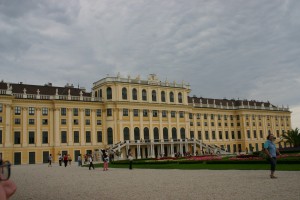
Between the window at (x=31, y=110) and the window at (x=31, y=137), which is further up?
the window at (x=31, y=110)

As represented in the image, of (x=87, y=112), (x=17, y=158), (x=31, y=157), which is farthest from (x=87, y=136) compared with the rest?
(x=17, y=158)

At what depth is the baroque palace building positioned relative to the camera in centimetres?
5831

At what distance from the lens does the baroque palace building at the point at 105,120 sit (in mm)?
58312

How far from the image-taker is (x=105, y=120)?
66875 millimetres

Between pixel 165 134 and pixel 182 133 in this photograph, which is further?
pixel 182 133

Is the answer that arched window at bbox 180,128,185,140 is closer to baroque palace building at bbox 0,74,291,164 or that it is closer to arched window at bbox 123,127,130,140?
baroque palace building at bbox 0,74,291,164

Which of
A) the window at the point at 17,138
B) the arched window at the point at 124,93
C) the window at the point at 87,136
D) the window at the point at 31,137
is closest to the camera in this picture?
the window at the point at 17,138

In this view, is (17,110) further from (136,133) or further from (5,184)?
(5,184)

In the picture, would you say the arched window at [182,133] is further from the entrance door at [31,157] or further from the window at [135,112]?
the entrance door at [31,157]

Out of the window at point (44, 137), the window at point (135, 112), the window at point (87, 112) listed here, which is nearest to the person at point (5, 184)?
the window at point (44, 137)

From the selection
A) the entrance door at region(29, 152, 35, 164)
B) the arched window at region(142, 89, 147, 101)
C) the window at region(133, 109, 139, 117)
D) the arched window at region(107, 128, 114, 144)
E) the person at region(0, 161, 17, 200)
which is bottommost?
the entrance door at region(29, 152, 35, 164)

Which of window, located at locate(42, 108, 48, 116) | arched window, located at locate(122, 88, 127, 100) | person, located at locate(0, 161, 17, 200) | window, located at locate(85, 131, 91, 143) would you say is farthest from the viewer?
arched window, located at locate(122, 88, 127, 100)

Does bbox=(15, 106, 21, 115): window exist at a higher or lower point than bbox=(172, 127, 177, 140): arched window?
higher

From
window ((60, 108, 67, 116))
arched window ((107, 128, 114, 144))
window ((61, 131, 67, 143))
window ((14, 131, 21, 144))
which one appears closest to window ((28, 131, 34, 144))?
window ((14, 131, 21, 144))
